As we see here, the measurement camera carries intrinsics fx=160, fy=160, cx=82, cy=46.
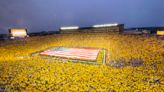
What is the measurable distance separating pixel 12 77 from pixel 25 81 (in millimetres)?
1325

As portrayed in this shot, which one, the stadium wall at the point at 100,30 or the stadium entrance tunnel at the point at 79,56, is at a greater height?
the stadium wall at the point at 100,30

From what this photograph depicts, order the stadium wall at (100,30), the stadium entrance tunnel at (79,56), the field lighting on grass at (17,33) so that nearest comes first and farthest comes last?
1. the stadium entrance tunnel at (79,56)
2. the stadium wall at (100,30)
3. the field lighting on grass at (17,33)

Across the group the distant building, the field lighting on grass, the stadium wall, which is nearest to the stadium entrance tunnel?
the stadium wall

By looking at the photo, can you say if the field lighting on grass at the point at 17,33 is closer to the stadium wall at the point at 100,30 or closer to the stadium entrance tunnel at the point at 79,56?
the stadium wall at the point at 100,30

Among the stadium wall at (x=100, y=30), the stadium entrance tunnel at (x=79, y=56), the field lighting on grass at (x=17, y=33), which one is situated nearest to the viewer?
the stadium entrance tunnel at (x=79, y=56)

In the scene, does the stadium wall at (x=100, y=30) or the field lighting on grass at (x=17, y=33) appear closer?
the stadium wall at (x=100, y=30)

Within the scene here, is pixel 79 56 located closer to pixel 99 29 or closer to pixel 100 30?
pixel 100 30

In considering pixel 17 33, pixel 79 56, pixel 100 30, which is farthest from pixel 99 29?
pixel 17 33

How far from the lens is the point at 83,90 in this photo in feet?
27.6

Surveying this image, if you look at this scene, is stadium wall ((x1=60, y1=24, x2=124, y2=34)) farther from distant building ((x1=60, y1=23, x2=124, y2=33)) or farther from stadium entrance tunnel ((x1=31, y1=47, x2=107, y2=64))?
stadium entrance tunnel ((x1=31, y1=47, x2=107, y2=64))

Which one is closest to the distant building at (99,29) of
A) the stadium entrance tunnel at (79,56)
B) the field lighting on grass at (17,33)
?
the field lighting on grass at (17,33)

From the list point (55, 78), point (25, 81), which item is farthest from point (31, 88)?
point (55, 78)

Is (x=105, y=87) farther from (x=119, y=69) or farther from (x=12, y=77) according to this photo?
(x=12, y=77)

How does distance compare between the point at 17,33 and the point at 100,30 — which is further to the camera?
the point at 17,33
